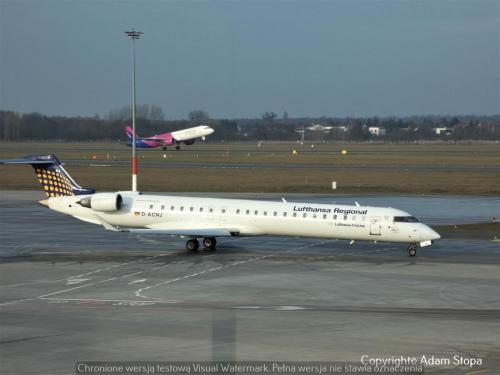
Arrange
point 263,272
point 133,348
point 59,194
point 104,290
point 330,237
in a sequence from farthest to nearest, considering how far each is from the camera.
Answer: point 59,194 → point 330,237 → point 263,272 → point 104,290 → point 133,348

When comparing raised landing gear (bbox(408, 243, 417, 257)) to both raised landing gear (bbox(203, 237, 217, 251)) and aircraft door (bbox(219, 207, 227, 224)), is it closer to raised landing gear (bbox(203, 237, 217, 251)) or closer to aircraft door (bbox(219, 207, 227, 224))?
aircraft door (bbox(219, 207, 227, 224))

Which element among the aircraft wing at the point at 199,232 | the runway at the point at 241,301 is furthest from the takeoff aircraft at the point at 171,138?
the aircraft wing at the point at 199,232

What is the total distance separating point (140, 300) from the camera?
29.1 m

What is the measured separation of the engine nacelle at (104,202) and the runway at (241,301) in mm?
1911

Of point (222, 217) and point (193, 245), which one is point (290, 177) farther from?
point (193, 245)

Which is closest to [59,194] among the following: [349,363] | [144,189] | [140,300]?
[140,300]

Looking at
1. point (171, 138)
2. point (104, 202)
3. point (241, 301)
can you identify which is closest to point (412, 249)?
point (241, 301)

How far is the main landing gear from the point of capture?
134 ft

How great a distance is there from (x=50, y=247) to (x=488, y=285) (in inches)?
796

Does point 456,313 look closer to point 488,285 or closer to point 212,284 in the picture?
point 488,285

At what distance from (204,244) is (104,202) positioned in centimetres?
497

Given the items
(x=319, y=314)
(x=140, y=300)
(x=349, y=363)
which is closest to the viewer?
(x=349, y=363)

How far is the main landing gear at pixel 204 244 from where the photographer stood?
40.9 meters

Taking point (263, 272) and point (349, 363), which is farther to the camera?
point (263, 272)
